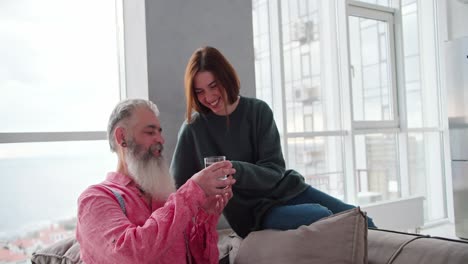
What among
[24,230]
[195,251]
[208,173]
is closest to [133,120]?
[208,173]

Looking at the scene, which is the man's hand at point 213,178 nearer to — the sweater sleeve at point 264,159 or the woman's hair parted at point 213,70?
the sweater sleeve at point 264,159

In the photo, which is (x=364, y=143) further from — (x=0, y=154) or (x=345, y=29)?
(x=0, y=154)

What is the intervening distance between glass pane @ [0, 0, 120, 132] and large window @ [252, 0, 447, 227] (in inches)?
55.6

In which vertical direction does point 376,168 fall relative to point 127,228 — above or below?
below

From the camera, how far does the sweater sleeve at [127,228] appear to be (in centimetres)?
125

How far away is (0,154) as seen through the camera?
7.06ft

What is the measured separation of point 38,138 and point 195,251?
115 cm

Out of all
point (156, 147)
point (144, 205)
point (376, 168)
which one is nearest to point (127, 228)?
point (144, 205)

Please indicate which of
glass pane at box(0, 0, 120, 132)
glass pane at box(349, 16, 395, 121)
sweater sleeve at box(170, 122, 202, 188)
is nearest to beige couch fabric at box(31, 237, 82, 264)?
sweater sleeve at box(170, 122, 202, 188)

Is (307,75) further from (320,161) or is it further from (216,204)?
(216,204)

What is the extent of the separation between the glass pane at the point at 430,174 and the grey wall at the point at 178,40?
3.10 m

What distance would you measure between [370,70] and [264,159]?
2.91m

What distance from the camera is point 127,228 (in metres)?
1.28

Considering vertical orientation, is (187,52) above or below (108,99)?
above
